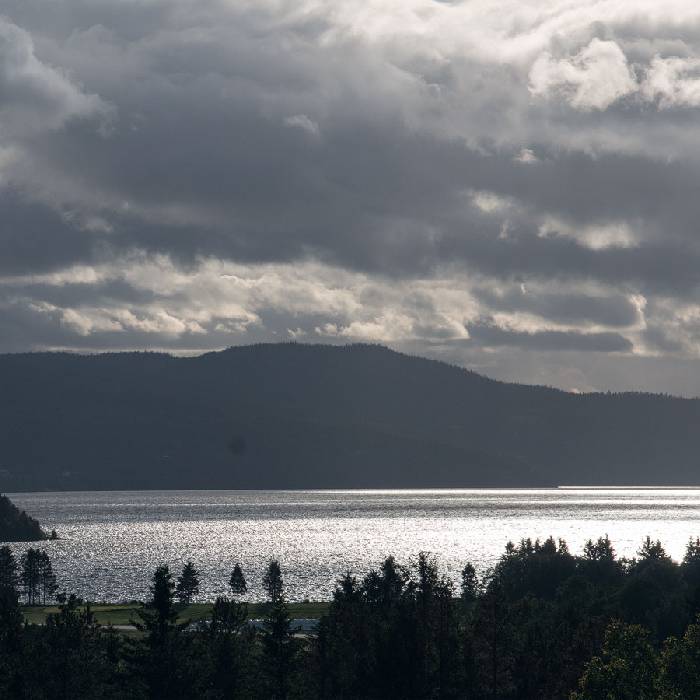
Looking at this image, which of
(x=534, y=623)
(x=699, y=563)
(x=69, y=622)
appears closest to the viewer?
(x=69, y=622)

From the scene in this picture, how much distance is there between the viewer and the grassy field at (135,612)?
16975 centimetres

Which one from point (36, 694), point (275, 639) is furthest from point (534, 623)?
point (36, 694)

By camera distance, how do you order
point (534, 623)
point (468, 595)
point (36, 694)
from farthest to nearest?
point (468, 595) < point (534, 623) < point (36, 694)

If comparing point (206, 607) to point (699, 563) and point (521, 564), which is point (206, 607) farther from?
point (699, 563)

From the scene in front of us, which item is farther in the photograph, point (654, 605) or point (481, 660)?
point (654, 605)

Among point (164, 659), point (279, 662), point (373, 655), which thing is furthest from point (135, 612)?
point (164, 659)

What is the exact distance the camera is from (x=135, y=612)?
17462 centimetres

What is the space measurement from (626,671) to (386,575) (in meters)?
79.1

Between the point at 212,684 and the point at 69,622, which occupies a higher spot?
the point at 69,622

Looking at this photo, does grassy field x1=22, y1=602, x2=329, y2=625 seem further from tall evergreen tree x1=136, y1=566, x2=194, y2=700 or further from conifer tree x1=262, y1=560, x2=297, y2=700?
tall evergreen tree x1=136, y1=566, x2=194, y2=700

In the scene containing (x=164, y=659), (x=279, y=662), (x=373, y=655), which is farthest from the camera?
(x=373, y=655)

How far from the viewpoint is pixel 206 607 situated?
196m

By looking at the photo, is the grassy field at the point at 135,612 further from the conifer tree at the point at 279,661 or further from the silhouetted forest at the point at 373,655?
the conifer tree at the point at 279,661

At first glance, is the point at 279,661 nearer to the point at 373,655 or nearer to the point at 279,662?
the point at 279,662
